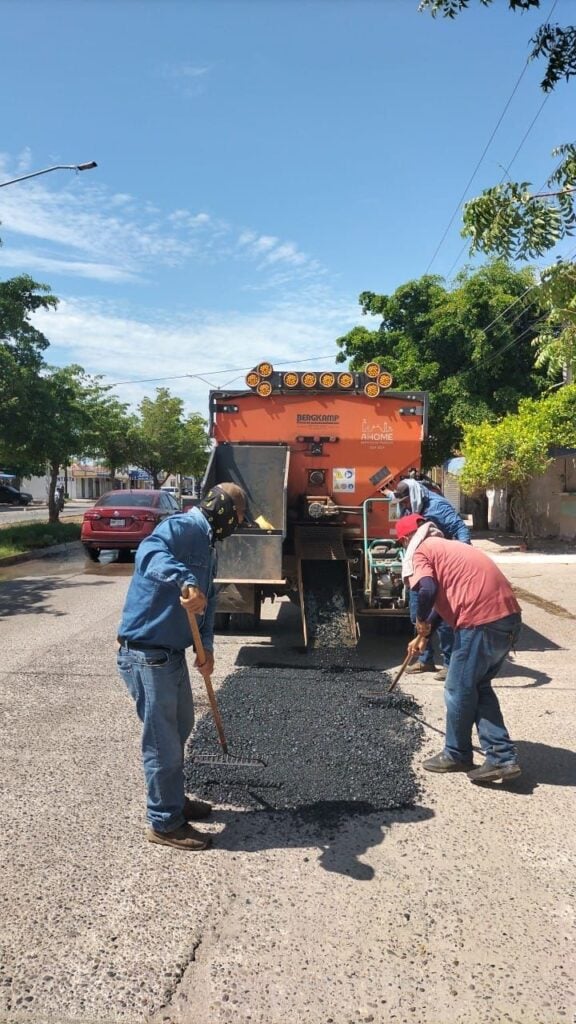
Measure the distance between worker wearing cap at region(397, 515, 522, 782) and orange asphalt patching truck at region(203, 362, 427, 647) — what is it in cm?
325

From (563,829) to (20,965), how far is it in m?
2.59

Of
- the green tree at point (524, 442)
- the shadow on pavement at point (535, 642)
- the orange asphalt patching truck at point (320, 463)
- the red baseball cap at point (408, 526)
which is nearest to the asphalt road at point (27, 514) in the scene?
the green tree at point (524, 442)

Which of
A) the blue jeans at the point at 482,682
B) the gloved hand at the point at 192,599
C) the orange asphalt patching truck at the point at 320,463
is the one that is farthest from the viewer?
the orange asphalt patching truck at the point at 320,463

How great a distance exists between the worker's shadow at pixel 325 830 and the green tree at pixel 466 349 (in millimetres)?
16949

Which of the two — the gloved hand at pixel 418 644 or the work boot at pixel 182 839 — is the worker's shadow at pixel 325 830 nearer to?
the work boot at pixel 182 839

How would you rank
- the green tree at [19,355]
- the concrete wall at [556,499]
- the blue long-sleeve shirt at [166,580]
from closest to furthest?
the blue long-sleeve shirt at [166,580], the green tree at [19,355], the concrete wall at [556,499]

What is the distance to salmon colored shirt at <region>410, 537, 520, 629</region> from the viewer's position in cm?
411

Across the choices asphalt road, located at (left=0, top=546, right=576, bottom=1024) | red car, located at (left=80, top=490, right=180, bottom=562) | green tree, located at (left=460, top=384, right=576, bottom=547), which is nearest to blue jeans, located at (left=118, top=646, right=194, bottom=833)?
asphalt road, located at (left=0, top=546, right=576, bottom=1024)

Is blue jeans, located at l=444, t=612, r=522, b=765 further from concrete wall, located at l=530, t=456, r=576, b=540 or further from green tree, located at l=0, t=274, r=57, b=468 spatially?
concrete wall, located at l=530, t=456, r=576, b=540

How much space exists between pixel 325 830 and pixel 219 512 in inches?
66.3

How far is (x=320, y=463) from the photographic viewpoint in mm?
8352

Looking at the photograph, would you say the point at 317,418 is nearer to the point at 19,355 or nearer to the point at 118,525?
the point at 118,525

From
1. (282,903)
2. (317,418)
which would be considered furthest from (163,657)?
(317,418)

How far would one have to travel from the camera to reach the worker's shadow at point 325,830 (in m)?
3.38
